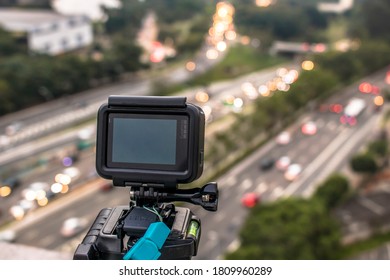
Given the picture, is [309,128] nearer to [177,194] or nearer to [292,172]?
[292,172]

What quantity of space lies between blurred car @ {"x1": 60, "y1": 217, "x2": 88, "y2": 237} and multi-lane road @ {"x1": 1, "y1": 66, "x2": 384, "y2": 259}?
9 centimetres

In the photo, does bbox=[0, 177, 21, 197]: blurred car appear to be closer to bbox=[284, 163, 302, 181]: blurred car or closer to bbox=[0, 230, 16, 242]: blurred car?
bbox=[0, 230, 16, 242]: blurred car

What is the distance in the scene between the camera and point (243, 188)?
36.8ft

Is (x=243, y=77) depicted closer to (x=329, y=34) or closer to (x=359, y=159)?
(x=329, y=34)

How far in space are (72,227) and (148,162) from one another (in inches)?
343

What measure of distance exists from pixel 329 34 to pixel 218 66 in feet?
18.1

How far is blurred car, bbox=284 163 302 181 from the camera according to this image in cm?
1184

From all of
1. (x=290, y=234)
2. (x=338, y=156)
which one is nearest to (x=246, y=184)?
(x=338, y=156)

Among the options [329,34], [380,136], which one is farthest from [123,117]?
[329,34]

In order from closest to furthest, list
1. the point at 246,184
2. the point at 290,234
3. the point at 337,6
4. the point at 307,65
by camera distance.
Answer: the point at 290,234, the point at 246,184, the point at 307,65, the point at 337,6

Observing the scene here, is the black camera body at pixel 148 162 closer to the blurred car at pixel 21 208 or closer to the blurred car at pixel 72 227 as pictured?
the blurred car at pixel 72 227

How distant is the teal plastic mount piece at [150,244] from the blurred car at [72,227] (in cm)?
871

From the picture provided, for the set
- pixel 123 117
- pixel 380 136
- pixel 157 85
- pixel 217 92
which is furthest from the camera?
pixel 217 92

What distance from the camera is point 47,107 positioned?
1436 centimetres
